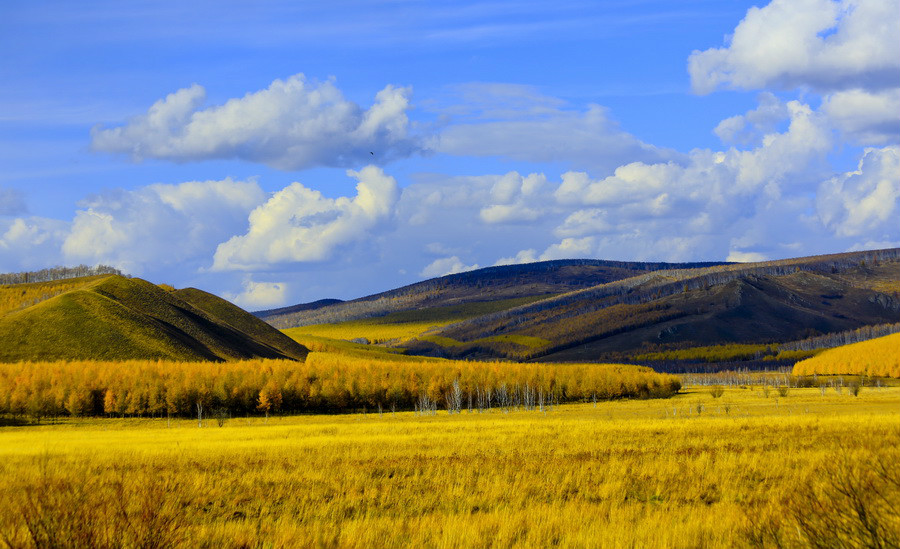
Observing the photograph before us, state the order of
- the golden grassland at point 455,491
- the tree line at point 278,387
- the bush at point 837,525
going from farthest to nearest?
the tree line at point 278,387 < the golden grassland at point 455,491 < the bush at point 837,525

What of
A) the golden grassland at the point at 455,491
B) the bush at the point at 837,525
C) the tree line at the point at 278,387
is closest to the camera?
the bush at the point at 837,525

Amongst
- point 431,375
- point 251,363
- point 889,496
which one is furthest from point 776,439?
point 251,363

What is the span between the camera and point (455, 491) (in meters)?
23.6

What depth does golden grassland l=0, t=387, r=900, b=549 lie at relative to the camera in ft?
49.4

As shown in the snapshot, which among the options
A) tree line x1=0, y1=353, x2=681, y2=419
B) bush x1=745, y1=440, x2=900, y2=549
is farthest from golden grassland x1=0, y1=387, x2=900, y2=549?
tree line x1=0, y1=353, x2=681, y2=419

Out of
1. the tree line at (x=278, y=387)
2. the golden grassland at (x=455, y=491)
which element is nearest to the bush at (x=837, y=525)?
the golden grassland at (x=455, y=491)

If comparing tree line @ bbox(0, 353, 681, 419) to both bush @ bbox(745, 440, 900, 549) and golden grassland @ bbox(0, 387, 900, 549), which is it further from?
bush @ bbox(745, 440, 900, 549)

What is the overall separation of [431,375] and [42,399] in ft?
219

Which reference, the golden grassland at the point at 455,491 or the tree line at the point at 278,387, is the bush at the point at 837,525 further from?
the tree line at the point at 278,387

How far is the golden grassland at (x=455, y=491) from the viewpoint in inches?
593

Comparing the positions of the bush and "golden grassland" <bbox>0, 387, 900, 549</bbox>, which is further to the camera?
"golden grassland" <bbox>0, 387, 900, 549</bbox>

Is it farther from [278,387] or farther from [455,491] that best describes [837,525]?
[278,387]

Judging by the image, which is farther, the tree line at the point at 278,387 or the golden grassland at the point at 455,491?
the tree line at the point at 278,387

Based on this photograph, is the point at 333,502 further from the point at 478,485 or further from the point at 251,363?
the point at 251,363
